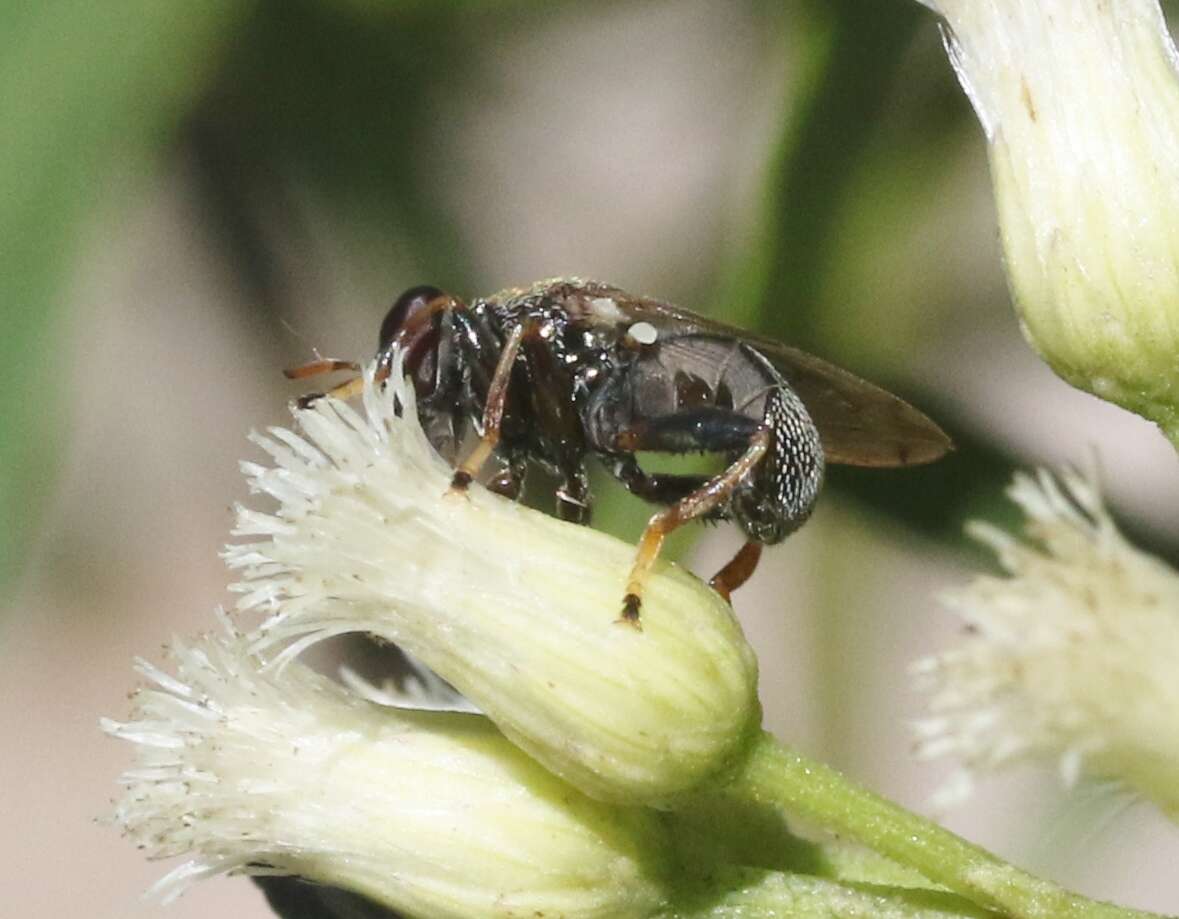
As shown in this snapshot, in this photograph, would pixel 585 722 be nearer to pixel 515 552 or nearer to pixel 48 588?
pixel 515 552

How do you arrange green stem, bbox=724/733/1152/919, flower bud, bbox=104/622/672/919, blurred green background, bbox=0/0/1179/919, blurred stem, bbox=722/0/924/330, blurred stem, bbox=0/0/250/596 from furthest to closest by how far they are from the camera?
blurred stem, bbox=722/0/924/330 < blurred green background, bbox=0/0/1179/919 < blurred stem, bbox=0/0/250/596 < flower bud, bbox=104/622/672/919 < green stem, bbox=724/733/1152/919

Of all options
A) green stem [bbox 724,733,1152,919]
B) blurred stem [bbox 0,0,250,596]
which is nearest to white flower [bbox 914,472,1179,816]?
green stem [bbox 724,733,1152,919]

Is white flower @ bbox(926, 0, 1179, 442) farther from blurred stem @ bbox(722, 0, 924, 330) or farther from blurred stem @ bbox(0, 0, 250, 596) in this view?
blurred stem @ bbox(0, 0, 250, 596)

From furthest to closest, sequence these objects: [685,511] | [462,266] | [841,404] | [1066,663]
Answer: [462,266] → [841,404] → [685,511] → [1066,663]

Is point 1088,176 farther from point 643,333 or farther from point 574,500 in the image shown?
point 574,500

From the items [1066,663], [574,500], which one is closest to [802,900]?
[1066,663]

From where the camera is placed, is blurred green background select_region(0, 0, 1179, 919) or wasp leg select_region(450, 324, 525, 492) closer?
wasp leg select_region(450, 324, 525, 492)
